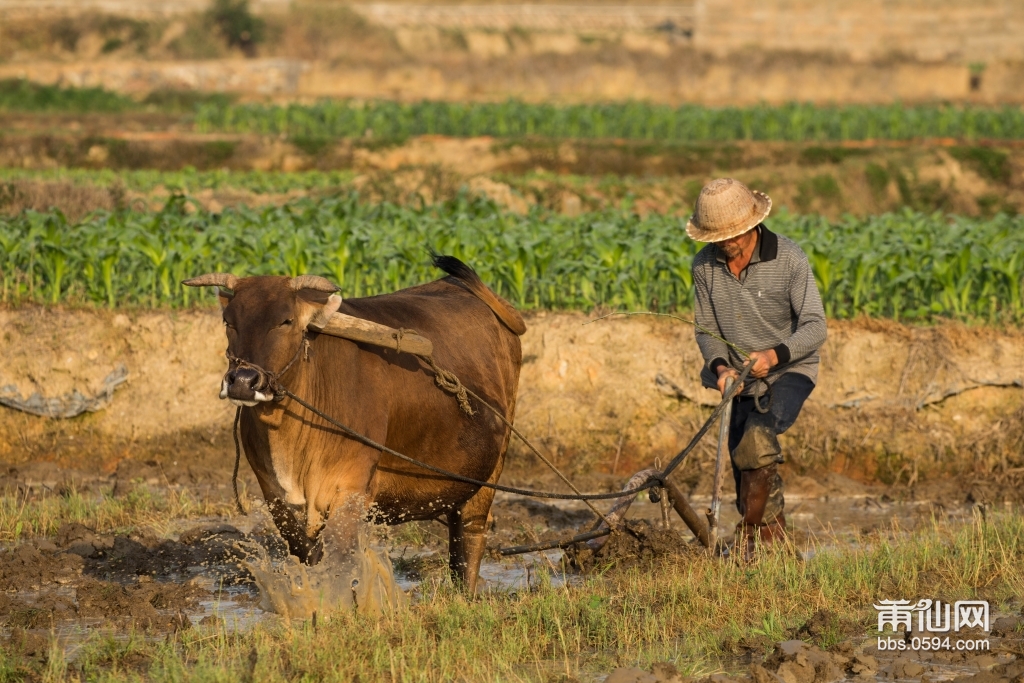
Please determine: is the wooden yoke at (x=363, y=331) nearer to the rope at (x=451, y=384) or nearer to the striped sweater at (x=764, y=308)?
the rope at (x=451, y=384)

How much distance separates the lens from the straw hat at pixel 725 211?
686 cm

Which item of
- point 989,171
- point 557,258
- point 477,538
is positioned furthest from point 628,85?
point 477,538

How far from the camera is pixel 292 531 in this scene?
607 centimetres

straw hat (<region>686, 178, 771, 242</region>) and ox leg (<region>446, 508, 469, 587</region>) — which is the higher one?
straw hat (<region>686, 178, 771, 242</region>)

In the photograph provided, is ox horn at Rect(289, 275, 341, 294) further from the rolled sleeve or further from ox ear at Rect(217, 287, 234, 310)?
the rolled sleeve

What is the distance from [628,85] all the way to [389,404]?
117ft

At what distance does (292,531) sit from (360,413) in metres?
0.61

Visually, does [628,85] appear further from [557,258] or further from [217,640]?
[217,640]

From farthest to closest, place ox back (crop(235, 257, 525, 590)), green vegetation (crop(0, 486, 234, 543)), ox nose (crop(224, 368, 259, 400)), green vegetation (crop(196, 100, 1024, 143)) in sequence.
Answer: green vegetation (crop(196, 100, 1024, 143)) → green vegetation (crop(0, 486, 234, 543)) → ox back (crop(235, 257, 525, 590)) → ox nose (crop(224, 368, 259, 400))

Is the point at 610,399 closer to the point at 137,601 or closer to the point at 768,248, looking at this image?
the point at 768,248

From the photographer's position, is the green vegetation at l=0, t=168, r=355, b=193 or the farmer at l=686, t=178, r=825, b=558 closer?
the farmer at l=686, t=178, r=825, b=558

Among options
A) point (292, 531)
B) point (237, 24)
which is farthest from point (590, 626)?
point (237, 24)

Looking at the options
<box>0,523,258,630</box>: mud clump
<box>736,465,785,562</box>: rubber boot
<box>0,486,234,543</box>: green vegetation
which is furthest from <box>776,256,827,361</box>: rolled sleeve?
<box>0,486,234,543</box>: green vegetation

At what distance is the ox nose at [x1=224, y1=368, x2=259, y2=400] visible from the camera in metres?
5.23
